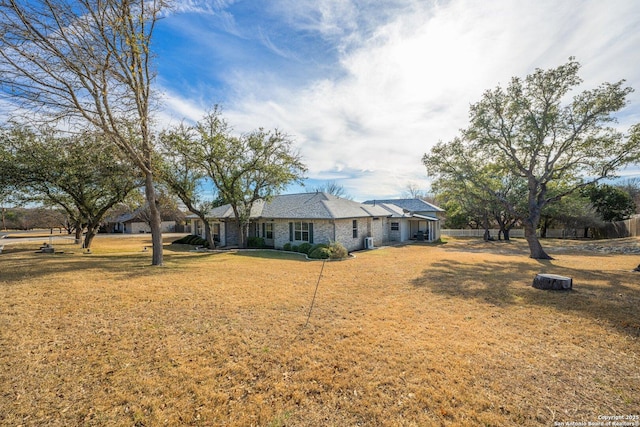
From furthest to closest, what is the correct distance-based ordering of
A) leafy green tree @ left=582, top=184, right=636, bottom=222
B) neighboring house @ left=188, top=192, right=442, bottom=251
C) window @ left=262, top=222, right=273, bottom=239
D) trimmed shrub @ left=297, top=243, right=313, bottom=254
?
leafy green tree @ left=582, top=184, right=636, bottom=222, window @ left=262, top=222, right=273, bottom=239, neighboring house @ left=188, top=192, right=442, bottom=251, trimmed shrub @ left=297, top=243, right=313, bottom=254

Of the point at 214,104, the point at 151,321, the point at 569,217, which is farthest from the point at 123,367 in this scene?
the point at 569,217

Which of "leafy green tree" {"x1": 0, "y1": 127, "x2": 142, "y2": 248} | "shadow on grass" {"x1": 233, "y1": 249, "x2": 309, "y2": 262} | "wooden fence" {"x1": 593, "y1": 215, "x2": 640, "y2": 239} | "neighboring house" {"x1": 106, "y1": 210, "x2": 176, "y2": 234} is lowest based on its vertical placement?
"shadow on grass" {"x1": 233, "y1": 249, "x2": 309, "y2": 262}

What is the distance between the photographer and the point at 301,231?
19672mm

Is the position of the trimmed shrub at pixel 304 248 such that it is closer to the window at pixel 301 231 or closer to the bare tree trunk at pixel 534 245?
the window at pixel 301 231

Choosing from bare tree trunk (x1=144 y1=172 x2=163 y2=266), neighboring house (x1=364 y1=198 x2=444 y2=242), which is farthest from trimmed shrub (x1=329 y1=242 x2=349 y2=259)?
neighboring house (x1=364 y1=198 x2=444 y2=242)

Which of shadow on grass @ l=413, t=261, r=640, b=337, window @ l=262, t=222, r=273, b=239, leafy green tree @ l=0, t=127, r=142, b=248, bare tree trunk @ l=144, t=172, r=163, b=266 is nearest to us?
shadow on grass @ l=413, t=261, r=640, b=337

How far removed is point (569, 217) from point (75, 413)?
41446mm

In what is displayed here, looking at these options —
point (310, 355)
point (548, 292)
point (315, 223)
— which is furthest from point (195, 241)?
point (548, 292)

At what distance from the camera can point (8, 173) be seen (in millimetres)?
13328

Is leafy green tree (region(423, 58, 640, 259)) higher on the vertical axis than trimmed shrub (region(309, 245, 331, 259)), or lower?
higher

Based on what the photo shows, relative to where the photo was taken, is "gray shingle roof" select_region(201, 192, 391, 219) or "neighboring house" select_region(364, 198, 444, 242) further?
"neighboring house" select_region(364, 198, 444, 242)

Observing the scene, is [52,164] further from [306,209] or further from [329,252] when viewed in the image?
[329,252]

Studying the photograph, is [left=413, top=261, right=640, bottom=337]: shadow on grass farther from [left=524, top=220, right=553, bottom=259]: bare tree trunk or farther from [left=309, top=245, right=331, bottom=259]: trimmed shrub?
[left=309, top=245, right=331, bottom=259]: trimmed shrub

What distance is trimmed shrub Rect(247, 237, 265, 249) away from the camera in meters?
21.6
